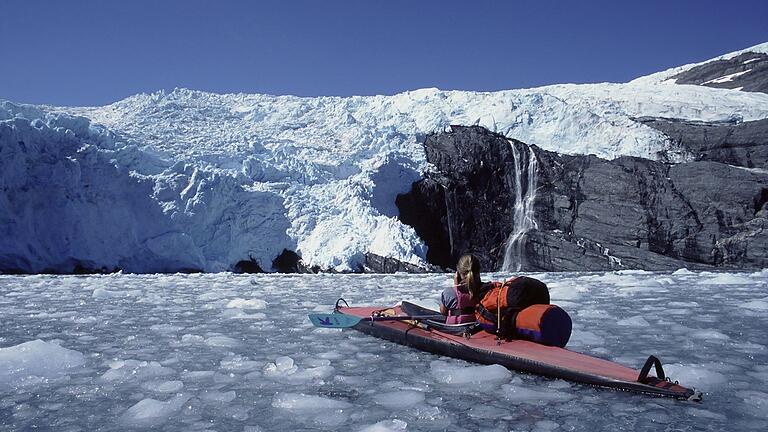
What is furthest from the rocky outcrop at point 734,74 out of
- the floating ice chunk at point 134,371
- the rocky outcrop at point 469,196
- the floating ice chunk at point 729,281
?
the floating ice chunk at point 134,371

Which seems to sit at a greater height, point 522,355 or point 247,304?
point 522,355

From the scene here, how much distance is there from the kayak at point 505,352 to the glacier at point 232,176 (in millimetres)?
9741

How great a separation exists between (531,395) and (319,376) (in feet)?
4.22

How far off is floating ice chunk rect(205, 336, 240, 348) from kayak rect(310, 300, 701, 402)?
29.3 inches

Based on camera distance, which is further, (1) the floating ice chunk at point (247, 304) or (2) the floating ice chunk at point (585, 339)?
(1) the floating ice chunk at point (247, 304)

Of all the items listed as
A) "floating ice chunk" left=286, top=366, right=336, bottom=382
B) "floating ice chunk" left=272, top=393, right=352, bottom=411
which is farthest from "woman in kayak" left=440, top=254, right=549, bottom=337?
"floating ice chunk" left=272, top=393, right=352, bottom=411

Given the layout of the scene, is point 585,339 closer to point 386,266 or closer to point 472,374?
point 472,374

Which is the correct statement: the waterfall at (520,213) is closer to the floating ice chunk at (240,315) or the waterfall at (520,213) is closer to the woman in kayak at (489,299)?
the floating ice chunk at (240,315)

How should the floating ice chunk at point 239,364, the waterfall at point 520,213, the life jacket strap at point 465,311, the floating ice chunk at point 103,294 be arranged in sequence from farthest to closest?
the waterfall at point 520,213 → the floating ice chunk at point 103,294 → the life jacket strap at point 465,311 → the floating ice chunk at point 239,364

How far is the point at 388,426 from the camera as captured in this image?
8.30 ft

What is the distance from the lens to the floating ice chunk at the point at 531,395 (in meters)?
2.96

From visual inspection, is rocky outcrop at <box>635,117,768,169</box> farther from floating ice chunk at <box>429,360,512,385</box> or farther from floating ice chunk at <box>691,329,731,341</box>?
floating ice chunk at <box>429,360,512,385</box>

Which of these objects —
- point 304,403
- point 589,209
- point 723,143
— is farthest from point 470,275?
point 723,143

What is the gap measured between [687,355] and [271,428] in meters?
3.00
